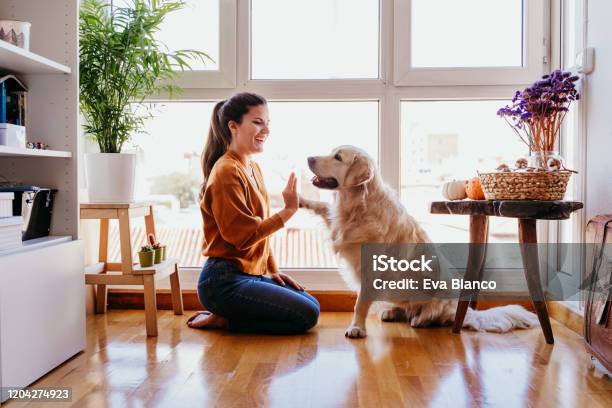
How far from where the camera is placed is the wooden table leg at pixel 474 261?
243 cm

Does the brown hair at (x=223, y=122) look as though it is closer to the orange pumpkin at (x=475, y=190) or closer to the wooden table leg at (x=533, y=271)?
the orange pumpkin at (x=475, y=190)

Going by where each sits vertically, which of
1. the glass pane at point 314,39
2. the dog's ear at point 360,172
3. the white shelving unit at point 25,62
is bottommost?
the dog's ear at point 360,172

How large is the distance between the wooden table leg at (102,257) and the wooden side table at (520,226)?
64.2 inches

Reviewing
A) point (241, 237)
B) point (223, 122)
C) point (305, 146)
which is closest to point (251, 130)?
point (223, 122)

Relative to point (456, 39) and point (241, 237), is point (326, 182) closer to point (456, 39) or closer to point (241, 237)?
point (241, 237)

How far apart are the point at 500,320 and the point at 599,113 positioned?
3.27 ft

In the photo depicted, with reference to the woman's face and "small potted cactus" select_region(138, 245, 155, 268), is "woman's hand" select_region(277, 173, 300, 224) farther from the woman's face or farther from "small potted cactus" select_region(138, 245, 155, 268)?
"small potted cactus" select_region(138, 245, 155, 268)

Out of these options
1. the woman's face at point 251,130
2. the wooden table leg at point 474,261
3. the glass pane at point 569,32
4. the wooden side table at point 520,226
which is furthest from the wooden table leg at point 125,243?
the glass pane at point 569,32

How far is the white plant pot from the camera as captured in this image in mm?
2531

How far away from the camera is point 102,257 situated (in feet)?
9.30

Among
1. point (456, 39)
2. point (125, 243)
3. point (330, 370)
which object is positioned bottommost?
point (330, 370)

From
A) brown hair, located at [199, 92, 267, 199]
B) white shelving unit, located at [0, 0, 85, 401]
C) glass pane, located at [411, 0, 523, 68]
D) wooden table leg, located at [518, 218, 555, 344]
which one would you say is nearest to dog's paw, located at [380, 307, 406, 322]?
wooden table leg, located at [518, 218, 555, 344]

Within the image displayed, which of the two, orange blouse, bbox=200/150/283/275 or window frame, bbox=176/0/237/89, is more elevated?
window frame, bbox=176/0/237/89

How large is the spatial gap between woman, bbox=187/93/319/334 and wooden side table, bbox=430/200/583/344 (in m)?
0.68
